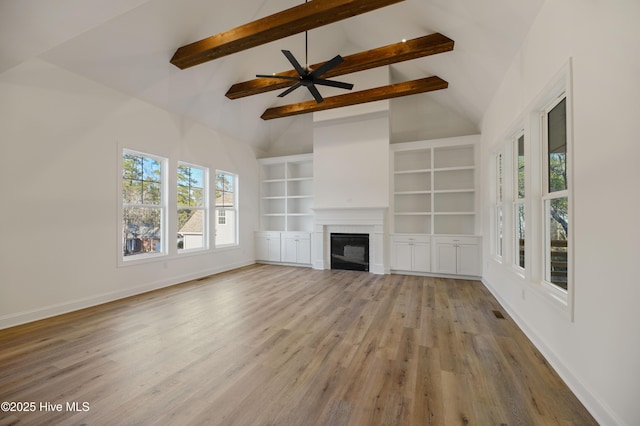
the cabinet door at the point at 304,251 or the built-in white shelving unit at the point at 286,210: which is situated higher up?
the built-in white shelving unit at the point at 286,210

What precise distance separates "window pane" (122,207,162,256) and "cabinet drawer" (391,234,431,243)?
15.6 feet

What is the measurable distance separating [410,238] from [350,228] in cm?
134

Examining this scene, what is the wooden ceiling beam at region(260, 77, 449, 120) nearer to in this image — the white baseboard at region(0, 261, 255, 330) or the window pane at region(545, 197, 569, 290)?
the window pane at region(545, 197, 569, 290)

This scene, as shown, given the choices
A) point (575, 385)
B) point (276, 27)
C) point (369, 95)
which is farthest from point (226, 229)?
point (575, 385)

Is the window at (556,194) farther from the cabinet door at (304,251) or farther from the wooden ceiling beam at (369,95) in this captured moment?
the cabinet door at (304,251)

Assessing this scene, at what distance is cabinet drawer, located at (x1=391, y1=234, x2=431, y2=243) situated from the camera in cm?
579

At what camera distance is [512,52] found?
3090mm

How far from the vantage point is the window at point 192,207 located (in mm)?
5504

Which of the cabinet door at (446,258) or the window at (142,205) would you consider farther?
the cabinet door at (446,258)

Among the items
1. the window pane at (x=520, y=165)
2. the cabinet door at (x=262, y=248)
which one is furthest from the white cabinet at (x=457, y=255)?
the cabinet door at (x=262, y=248)

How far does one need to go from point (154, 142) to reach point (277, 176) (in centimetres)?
362

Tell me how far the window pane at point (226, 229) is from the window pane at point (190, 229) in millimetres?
507

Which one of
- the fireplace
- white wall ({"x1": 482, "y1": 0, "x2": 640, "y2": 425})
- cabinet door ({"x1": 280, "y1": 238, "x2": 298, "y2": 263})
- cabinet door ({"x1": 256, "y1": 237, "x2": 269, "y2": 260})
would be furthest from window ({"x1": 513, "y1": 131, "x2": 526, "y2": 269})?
cabinet door ({"x1": 256, "y1": 237, "x2": 269, "y2": 260})

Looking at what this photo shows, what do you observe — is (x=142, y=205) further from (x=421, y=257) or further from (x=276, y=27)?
(x=421, y=257)
